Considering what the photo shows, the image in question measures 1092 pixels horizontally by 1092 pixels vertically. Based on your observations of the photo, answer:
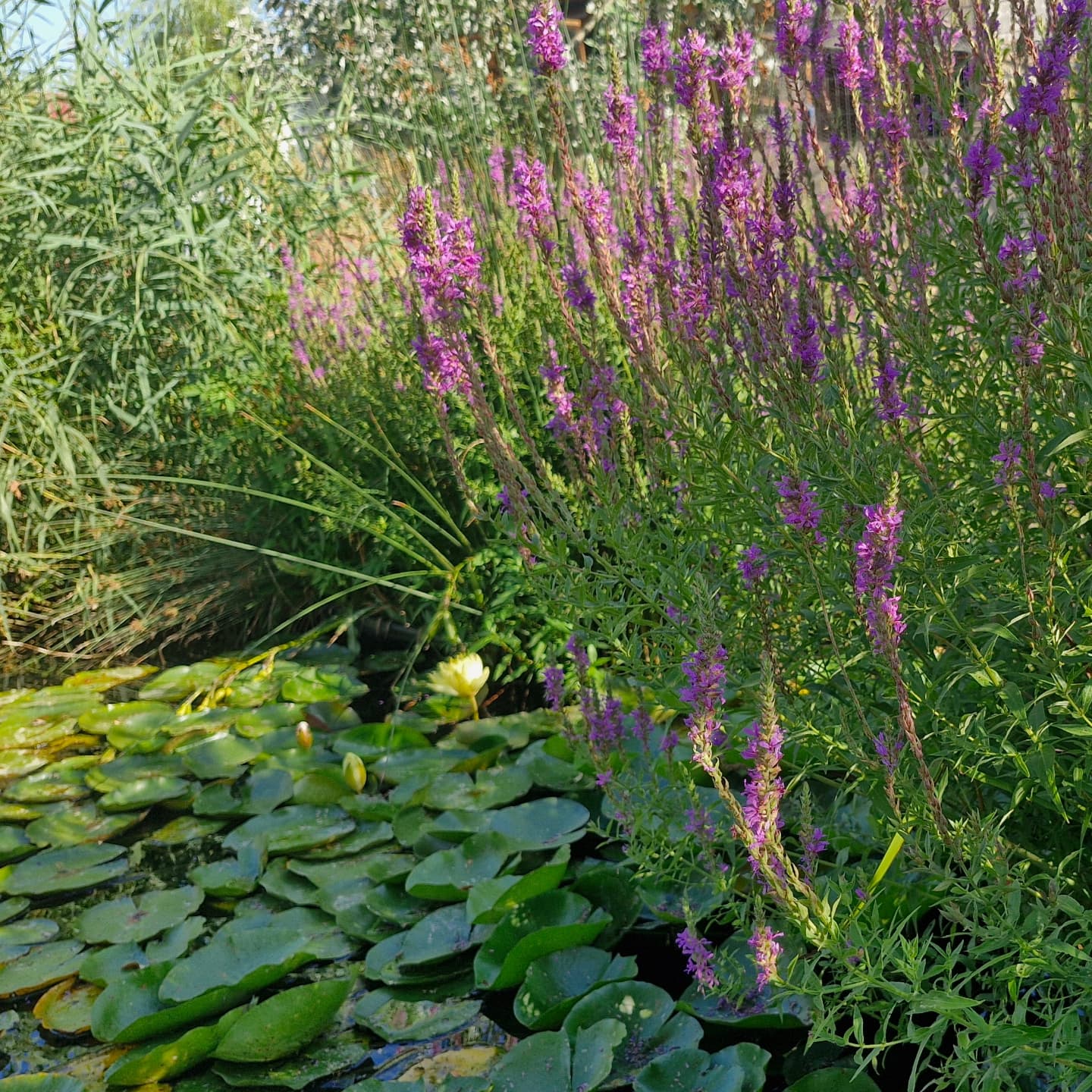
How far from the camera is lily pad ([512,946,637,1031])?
2.28 metres

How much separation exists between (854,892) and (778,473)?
84 centimetres

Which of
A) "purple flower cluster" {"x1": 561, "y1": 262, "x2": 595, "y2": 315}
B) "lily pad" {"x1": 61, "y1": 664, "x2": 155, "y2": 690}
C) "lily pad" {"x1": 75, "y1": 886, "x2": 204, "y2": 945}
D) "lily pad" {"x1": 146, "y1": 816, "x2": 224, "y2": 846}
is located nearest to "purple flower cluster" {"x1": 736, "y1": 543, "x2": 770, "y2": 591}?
"purple flower cluster" {"x1": 561, "y1": 262, "x2": 595, "y2": 315}

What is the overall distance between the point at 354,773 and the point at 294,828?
280 mm

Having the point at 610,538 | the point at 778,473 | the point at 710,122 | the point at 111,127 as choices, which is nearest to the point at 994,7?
the point at 710,122

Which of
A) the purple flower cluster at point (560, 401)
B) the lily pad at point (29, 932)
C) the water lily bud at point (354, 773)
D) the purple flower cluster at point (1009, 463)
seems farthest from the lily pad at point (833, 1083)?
the lily pad at point (29, 932)

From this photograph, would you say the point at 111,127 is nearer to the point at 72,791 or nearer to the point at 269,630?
the point at 269,630

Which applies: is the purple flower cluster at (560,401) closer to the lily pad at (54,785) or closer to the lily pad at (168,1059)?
the lily pad at (168,1059)

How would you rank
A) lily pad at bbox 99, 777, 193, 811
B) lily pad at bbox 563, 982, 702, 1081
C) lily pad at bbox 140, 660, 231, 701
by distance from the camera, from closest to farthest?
lily pad at bbox 563, 982, 702, 1081, lily pad at bbox 99, 777, 193, 811, lily pad at bbox 140, 660, 231, 701

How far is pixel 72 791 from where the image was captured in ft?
12.7

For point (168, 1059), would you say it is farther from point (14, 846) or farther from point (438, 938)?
point (14, 846)

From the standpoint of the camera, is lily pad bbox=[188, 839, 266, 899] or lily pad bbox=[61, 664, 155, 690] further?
lily pad bbox=[61, 664, 155, 690]

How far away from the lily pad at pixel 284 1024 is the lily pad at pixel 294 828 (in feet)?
2.68

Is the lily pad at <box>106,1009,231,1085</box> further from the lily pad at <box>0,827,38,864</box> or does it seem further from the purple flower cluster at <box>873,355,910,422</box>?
the purple flower cluster at <box>873,355,910,422</box>

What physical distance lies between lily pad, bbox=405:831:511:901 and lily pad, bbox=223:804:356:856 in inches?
16.7
